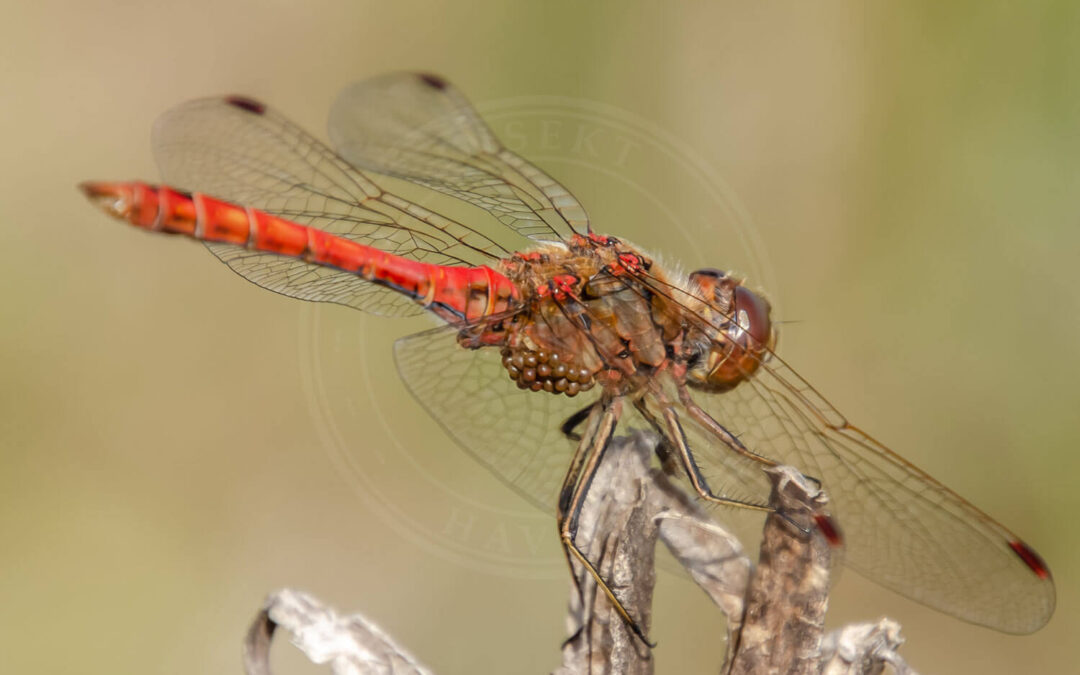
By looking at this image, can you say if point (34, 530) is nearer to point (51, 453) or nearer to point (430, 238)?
point (51, 453)

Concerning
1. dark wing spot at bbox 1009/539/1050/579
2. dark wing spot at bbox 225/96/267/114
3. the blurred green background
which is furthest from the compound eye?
dark wing spot at bbox 225/96/267/114

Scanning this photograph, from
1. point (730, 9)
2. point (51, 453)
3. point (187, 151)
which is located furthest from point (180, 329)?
point (730, 9)

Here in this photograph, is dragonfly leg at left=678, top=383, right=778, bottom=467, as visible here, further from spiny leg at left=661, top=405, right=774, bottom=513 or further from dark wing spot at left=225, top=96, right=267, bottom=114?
dark wing spot at left=225, top=96, right=267, bottom=114

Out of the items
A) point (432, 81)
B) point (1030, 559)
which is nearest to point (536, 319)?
point (432, 81)

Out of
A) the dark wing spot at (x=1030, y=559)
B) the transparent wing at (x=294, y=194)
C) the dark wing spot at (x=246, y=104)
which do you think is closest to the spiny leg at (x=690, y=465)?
the dark wing spot at (x=1030, y=559)

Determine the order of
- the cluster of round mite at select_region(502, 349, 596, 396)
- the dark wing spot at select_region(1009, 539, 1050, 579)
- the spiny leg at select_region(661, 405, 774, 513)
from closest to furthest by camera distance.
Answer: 1. the dark wing spot at select_region(1009, 539, 1050, 579)
2. the spiny leg at select_region(661, 405, 774, 513)
3. the cluster of round mite at select_region(502, 349, 596, 396)
